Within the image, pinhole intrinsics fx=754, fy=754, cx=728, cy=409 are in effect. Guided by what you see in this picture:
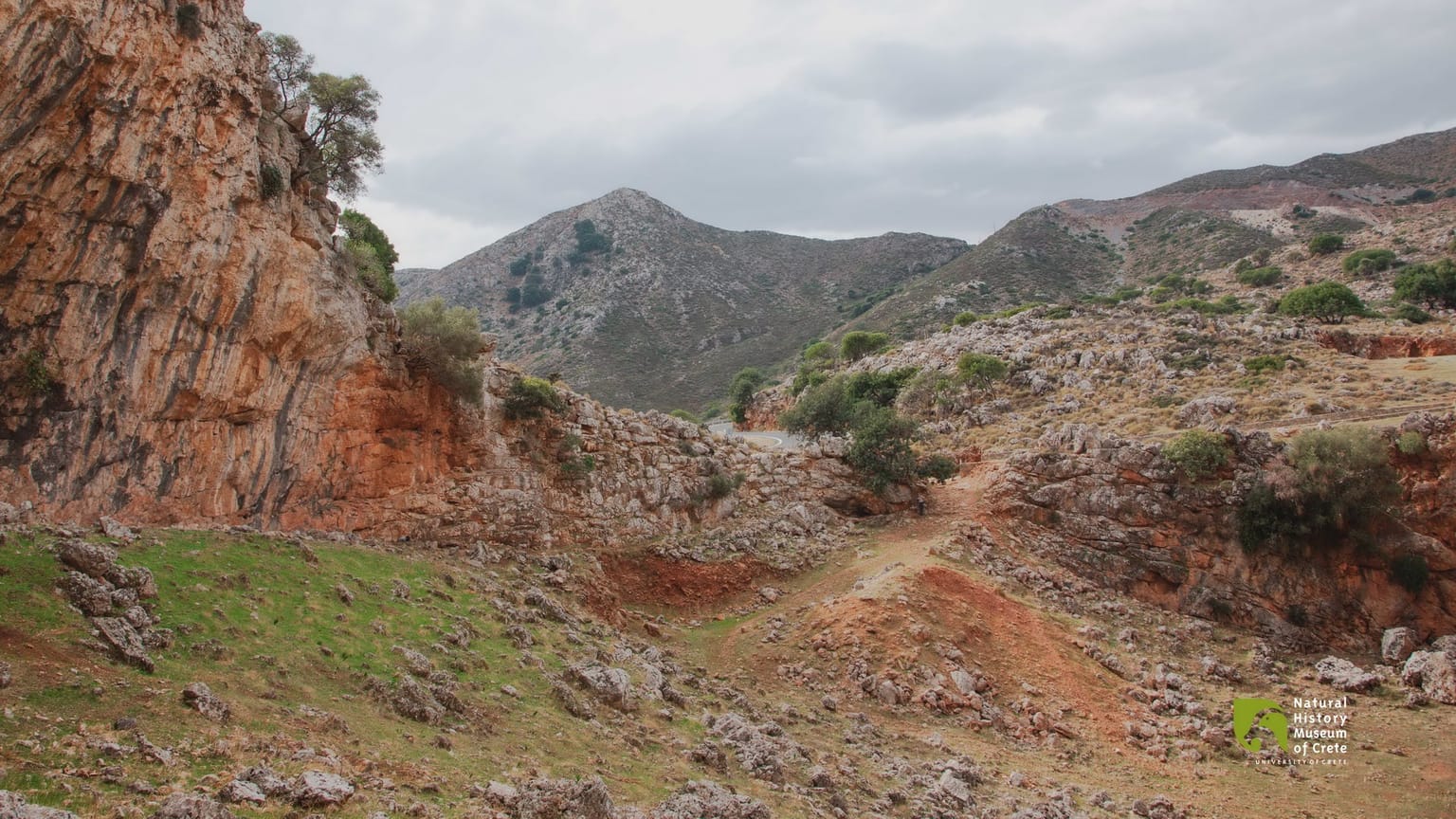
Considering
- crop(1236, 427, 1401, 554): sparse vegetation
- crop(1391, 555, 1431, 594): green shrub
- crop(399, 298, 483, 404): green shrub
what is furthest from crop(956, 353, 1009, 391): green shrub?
crop(399, 298, 483, 404): green shrub

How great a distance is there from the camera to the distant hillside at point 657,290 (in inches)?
3050

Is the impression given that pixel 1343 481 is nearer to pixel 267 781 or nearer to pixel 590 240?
pixel 267 781

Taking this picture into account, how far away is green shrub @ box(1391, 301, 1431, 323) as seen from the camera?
49.1m

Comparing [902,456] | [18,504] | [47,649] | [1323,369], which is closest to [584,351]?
[902,456]

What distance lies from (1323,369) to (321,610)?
44541mm

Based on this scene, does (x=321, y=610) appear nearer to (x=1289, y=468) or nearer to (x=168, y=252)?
(x=168, y=252)

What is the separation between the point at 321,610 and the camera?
1185cm

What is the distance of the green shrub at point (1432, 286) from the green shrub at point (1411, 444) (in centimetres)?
3818

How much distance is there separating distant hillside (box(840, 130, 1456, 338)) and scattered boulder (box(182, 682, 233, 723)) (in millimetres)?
66935

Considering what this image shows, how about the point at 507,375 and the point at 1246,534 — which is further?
the point at 1246,534

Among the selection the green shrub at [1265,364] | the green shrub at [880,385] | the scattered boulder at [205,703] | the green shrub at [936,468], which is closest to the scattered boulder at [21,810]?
the scattered boulder at [205,703]

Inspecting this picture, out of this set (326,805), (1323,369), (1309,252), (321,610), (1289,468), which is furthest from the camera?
(1309,252)

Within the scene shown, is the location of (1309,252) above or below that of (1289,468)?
above

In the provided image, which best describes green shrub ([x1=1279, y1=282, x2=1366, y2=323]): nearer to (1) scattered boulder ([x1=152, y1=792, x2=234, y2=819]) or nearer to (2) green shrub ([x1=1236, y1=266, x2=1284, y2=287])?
(2) green shrub ([x1=1236, y1=266, x2=1284, y2=287])
